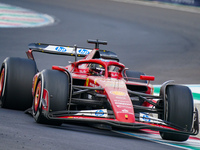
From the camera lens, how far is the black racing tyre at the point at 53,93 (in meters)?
7.45

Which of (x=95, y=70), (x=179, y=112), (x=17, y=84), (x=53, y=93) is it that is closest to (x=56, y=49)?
(x=95, y=70)

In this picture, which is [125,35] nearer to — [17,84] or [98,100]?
[17,84]

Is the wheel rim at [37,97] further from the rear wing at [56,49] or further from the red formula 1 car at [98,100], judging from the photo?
the rear wing at [56,49]

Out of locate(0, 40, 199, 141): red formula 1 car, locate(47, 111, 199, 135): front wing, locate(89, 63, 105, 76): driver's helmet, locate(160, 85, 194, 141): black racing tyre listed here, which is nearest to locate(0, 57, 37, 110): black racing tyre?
locate(0, 40, 199, 141): red formula 1 car

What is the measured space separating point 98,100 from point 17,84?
5.91 ft

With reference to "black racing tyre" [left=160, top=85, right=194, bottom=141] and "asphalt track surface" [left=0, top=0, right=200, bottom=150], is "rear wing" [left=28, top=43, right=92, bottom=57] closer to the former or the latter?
"asphalt track surface" [left=0, top=0, right=200, bottom=150]

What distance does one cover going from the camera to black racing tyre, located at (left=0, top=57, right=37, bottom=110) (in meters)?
8.94

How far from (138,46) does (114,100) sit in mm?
12579

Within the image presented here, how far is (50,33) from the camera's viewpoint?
2014 centimetres

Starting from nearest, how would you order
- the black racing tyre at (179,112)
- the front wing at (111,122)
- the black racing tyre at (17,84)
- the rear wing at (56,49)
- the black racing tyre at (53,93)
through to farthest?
the front wing at (111,122) < the black racing tyre at (53,93) < the black racing tyre at (179,112) < the black racing tyre at (17,84) < the rear wing at (56,49)

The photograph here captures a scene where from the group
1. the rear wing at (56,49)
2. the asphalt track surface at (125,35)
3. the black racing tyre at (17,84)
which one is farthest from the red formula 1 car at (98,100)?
the rear wing at (56,49)

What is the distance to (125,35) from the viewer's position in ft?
71.2

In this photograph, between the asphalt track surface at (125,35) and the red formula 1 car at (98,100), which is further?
the asphalt track surface at (125,35)

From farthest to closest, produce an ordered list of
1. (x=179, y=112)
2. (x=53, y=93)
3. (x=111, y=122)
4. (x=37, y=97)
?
(x=37, y=97), (x=179, y=112), (x=53, y=93), (x=111, y=122)
